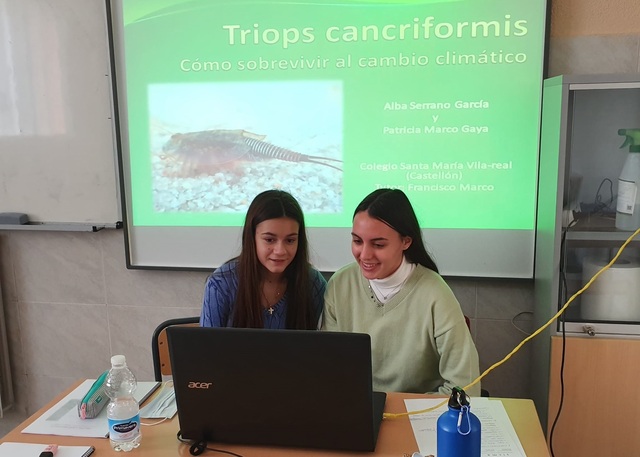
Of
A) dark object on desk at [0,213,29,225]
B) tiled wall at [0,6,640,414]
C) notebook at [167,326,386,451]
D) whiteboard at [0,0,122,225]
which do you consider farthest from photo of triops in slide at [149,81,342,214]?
notebook at [167,326,386,451]

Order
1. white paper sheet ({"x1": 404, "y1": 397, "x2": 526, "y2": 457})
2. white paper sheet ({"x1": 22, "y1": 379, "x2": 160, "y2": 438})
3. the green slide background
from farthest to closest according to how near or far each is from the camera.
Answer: the green slide background → white paper sheet ({"x1": 22, "y1": 379, "x2": 160, "y2": 438}) → white paper sheet ({"x1": 404, "y1": 397, "x2": 526, "y2": 457})

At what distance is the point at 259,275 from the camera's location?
1.77 m

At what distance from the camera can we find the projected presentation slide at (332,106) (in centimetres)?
212

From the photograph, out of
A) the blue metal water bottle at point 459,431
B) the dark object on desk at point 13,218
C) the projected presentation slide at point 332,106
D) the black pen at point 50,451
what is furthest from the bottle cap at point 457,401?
the dark object on desk at point 13,218

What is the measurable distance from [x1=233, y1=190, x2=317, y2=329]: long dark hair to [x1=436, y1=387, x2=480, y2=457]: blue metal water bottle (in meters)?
0.77

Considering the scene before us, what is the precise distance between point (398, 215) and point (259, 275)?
0.49 metres

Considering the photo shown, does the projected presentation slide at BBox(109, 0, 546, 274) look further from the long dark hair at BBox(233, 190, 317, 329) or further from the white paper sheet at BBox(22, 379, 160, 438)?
the white paper sheet at BBox(22, 379, 160, 438)

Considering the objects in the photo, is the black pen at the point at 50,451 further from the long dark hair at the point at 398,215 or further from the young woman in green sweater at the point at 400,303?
the long dark hair at the point at 398,215

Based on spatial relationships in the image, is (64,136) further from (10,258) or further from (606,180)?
(606,180)

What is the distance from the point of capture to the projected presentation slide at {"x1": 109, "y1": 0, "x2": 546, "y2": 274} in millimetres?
2115

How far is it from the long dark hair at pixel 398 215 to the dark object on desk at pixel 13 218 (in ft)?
5.56

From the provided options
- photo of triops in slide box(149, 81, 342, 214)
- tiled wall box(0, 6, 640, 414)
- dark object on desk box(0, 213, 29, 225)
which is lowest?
tiled wall box(0, 6, 640, 414)

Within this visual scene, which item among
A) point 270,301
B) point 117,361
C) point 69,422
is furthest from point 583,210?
point 69,422

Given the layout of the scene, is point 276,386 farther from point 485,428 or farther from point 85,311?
point 85,311
